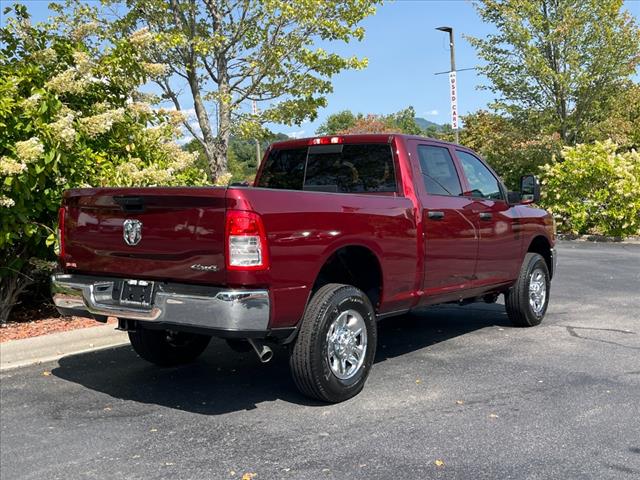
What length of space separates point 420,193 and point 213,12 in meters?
8.00

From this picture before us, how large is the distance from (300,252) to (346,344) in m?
0.88

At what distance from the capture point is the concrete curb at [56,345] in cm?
607

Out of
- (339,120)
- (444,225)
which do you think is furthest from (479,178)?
(339,120)

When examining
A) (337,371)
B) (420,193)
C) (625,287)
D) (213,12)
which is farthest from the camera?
(213,12)

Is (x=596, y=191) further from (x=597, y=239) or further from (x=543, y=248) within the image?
(x=543, y=248)

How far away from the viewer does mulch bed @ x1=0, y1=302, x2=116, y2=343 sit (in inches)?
262

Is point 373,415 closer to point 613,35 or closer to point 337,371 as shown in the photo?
point 337,371

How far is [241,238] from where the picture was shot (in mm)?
4047

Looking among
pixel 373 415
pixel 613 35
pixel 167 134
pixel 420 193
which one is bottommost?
pixel 373 415

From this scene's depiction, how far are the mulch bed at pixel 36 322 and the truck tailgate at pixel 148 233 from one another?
200 cm

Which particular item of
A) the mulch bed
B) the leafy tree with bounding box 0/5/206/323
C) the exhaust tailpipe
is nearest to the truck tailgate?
the exhaust tailpipe

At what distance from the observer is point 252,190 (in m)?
4.11

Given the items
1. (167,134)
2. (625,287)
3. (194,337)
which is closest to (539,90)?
(625,287)

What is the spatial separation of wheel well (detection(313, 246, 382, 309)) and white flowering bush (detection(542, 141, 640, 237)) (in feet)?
42.7
